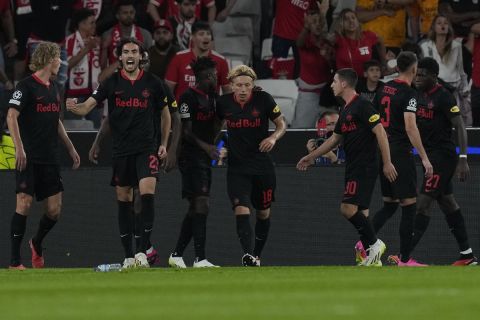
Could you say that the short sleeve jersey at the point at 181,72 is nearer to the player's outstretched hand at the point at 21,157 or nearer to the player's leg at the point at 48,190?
the player's leg at the point at 48,190

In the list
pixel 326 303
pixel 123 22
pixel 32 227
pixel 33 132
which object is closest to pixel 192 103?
pixel 33 132

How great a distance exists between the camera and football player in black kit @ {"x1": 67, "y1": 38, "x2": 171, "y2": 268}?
45.5 feet

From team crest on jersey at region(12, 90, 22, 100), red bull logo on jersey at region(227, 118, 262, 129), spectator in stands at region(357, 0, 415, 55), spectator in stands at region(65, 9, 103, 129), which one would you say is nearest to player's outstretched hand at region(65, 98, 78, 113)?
team crest on jersey at region(12, 90, 22, 100)

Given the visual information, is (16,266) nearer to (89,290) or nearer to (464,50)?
(89,290)

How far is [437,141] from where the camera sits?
49.0ft

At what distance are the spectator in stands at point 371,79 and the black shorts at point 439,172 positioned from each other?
374cm

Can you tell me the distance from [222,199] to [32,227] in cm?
240

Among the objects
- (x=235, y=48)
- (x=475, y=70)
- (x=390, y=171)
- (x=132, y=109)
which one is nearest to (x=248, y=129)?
(x=132, y=109)

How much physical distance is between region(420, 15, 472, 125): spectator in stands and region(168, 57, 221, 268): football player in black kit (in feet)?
17.5

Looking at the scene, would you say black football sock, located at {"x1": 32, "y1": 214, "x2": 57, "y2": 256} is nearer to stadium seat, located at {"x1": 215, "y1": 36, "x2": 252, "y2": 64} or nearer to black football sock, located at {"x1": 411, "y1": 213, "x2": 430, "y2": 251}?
black football sock, located at {"x1": 411, "y1": 213, "x2": 430, "y2": 251}

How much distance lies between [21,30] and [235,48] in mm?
3146

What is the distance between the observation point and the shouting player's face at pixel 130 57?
14.0m

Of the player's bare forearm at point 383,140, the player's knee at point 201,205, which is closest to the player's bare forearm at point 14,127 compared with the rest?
the player's knee at point 201,205

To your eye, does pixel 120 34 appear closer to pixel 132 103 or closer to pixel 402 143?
pixel 132 103
